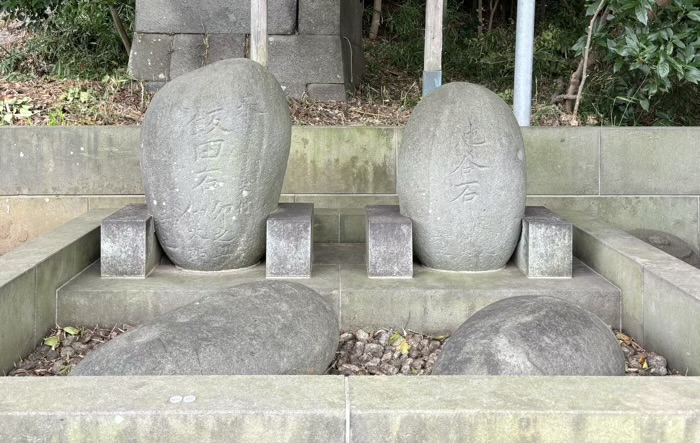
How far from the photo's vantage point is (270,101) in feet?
14.3

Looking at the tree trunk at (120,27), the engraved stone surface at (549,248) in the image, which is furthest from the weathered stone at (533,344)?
the tree trunk at (120,27)

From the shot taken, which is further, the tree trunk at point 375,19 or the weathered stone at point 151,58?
the tree trunk at point 375,19

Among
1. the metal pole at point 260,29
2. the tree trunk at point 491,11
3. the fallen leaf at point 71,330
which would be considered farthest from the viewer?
the tree trunk at point 491,11

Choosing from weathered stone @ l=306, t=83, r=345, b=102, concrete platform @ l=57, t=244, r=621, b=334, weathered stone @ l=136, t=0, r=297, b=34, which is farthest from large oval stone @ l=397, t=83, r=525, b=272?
weathered stone @ l=136, t=0, r=297, b=34

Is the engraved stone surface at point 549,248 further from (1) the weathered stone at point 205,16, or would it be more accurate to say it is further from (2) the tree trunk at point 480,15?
(2) the tree trunk at point 480,15

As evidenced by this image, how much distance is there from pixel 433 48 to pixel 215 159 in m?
2.91

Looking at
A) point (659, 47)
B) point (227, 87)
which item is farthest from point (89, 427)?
point (659, 47)

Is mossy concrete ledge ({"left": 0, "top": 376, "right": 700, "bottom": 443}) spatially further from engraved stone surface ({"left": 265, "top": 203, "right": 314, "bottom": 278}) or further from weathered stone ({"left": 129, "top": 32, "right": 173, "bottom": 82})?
weathered stone ({"left": 129, "top": 32, "right": 173, "bottom": 82})

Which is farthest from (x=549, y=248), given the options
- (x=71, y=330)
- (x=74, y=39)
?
(x=74, y=39)

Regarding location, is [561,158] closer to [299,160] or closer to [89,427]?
[299,160]

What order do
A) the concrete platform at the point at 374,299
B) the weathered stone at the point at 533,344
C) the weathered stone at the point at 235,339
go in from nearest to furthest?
the weathered stone at the point at 235,339, the weathered stone at the point at 533,344, the concrete platform at the point at 374,299

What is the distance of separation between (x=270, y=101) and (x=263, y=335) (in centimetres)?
176

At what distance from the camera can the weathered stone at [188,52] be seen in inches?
291

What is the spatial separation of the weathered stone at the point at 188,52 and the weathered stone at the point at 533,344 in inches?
201
